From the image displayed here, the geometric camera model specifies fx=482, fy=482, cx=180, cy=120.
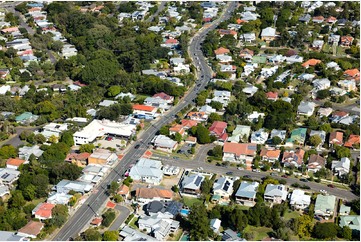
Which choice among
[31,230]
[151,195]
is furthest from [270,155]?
[31,230]

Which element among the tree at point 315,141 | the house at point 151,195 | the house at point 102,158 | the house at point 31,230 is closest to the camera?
the house at point 31,230

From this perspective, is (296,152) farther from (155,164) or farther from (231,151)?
(155,164)

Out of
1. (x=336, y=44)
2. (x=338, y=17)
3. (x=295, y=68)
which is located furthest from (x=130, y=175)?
(x=338, y=17)

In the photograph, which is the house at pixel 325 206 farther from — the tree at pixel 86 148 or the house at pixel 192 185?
the tree at pixel 86 148

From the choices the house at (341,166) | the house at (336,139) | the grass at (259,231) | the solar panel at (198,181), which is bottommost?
the house at (336,139)

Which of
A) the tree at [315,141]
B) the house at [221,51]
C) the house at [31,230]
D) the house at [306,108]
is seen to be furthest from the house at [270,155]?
the house at [221,51]

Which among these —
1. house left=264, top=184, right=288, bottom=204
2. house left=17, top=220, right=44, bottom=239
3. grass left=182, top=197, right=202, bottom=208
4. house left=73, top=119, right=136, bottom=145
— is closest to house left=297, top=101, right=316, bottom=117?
house left=264, top=184, right=288, bottom=204
